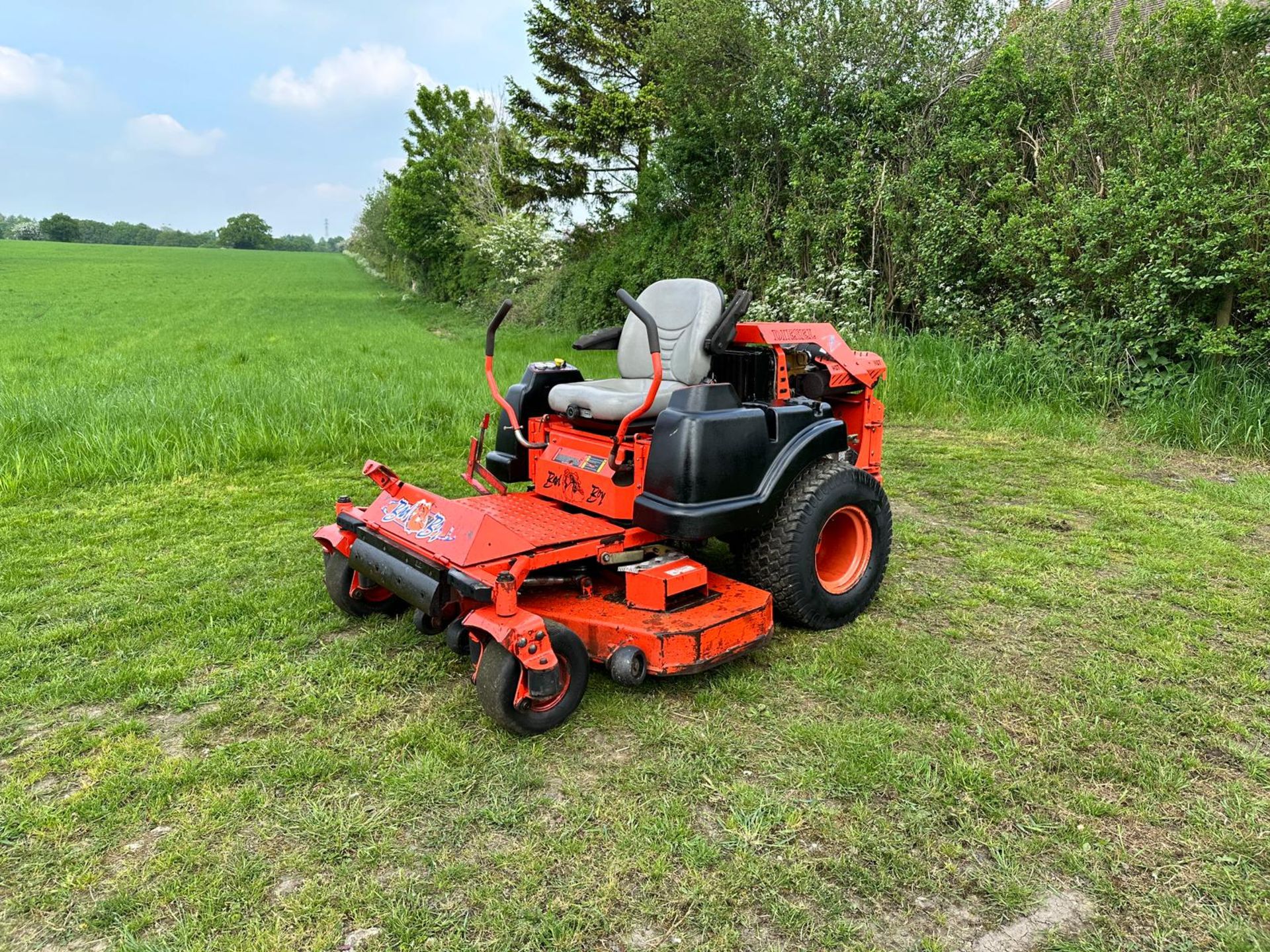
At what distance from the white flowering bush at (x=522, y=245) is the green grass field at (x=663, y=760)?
1623 centimetres

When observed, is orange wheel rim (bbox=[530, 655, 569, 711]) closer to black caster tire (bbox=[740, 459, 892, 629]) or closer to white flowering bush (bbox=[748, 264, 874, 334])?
black caster tire (bbox=[740, 459, 892, 629])

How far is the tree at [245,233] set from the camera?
422ft

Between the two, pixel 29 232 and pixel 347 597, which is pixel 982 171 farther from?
pixel 29 232

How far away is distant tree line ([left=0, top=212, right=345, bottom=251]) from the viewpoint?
10394cm

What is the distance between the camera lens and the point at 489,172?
25141 millimetres

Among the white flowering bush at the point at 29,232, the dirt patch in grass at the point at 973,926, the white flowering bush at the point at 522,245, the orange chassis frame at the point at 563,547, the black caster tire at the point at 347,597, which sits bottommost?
the dirt patch in grass at the point at 973,926

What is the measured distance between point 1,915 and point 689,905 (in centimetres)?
171

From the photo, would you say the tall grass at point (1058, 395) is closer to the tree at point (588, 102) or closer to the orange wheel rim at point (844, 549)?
the orange wheel rim at point (844, 549)

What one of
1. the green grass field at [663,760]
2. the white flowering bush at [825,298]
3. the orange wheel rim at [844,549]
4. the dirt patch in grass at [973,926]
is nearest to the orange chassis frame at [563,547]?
the green grass field at [663,760]

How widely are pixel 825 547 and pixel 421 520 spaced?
192 cm

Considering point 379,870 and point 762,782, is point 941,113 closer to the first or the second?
point 762,782

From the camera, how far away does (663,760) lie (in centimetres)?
267

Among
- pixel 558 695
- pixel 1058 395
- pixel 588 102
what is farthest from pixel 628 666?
pixel 588 102

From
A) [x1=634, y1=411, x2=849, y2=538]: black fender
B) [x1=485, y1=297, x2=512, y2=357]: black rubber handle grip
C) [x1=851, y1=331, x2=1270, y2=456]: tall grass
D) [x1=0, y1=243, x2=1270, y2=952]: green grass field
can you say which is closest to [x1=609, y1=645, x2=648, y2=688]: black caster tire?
[x1=0, y1=243, x2=1270, y2=952]: green grass field
